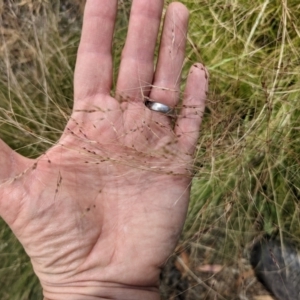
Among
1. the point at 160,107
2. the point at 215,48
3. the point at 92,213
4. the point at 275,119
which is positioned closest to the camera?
the point at 92,213

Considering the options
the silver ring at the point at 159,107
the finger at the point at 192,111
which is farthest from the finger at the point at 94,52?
the finger at the point at 192,111

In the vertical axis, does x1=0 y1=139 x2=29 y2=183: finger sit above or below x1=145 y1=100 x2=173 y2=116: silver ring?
below

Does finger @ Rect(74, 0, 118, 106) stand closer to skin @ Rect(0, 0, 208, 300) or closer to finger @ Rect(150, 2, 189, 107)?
skin @ Rect(0, 0, 208, 300)

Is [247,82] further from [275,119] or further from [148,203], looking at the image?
[148,203]

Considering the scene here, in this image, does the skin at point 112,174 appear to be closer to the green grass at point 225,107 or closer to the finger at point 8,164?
the finger at point 8,164

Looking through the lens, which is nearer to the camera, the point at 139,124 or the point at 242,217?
the point at 139,124

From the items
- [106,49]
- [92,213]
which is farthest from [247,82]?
[92,213]

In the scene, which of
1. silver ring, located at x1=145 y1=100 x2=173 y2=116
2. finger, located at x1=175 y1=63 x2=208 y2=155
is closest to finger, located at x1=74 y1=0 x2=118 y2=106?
silver ring, located at x1=145 y1=100 x2=173 y2=116
